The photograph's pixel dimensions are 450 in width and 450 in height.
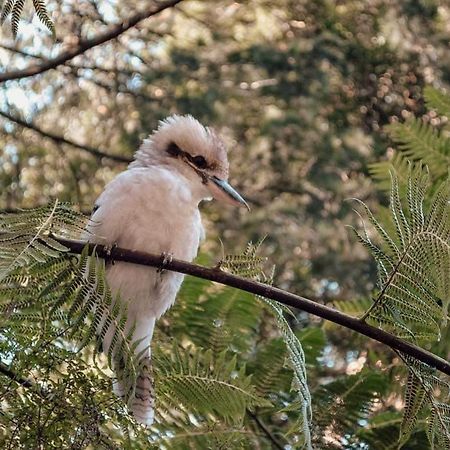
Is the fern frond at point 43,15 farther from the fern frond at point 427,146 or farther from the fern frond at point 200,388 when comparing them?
the fern frond at point 427,146

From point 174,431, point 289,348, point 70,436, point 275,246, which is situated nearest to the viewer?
point 70,436

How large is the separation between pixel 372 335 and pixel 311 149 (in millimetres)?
4253

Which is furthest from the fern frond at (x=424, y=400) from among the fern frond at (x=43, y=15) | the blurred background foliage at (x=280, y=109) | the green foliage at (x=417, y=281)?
the blurred background foliage at (x=280, y=109)

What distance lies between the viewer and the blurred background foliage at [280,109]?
5012mm

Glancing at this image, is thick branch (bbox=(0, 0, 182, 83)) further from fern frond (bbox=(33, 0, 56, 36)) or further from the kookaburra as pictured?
fern frond (bbox=(33, 0, 56, 36))

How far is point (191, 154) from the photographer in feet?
9.69

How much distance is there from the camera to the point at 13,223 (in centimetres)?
167

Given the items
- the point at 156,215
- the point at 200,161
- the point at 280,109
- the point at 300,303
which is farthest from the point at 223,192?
the point at 280,109

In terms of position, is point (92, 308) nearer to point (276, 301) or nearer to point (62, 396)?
point (62, 396)

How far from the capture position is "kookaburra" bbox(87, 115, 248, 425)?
8.51 feet

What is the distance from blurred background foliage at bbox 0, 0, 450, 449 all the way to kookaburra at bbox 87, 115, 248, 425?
5.89 feet

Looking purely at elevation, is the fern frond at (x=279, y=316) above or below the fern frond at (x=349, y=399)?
above

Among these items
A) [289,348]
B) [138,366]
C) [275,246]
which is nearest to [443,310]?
[289,348]

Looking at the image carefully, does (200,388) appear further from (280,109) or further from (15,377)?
(280,109)
